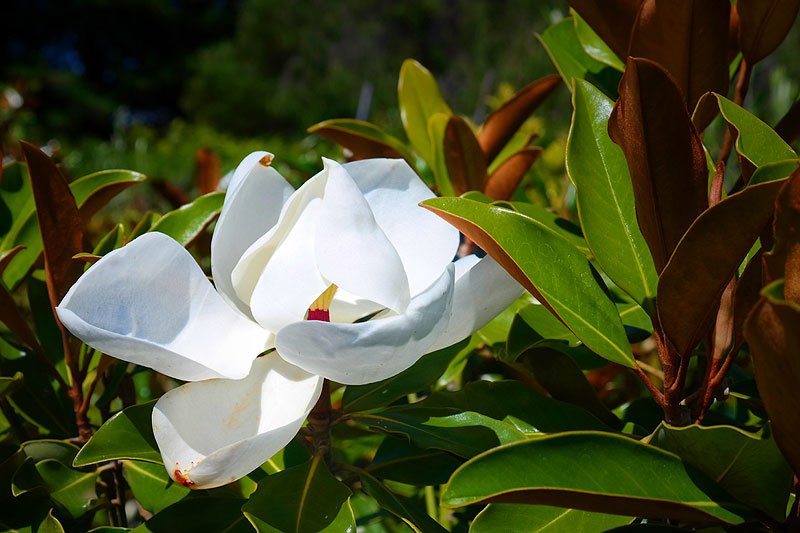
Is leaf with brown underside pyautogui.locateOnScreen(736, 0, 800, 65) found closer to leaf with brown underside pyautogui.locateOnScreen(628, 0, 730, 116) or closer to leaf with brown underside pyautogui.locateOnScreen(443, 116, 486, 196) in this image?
leaf with brown underside pyautogui.locateOnScreen(628, 0, 730, 116)

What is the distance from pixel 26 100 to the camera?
360cm

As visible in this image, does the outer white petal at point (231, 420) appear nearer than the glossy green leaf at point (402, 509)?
Yes

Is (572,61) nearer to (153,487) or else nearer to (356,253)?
(356,253)

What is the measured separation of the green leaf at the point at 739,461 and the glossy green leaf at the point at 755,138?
27cm

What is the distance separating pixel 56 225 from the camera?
86 centimetres

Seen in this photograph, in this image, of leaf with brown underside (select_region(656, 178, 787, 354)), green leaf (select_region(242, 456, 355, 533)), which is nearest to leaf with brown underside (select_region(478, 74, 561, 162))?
leaf with brown underside (select_region(656, 178, 787, 354))

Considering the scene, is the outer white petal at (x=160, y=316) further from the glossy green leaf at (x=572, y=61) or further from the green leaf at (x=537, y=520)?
the glossy green leaf at (x=572, y=61)

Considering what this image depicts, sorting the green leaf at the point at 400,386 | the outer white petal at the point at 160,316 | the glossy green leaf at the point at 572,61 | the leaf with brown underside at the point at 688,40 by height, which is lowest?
the green leaf at the point at 400,386

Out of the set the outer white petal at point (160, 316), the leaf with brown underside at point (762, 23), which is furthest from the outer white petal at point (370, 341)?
the leaf with brown underside at point (762, 23)

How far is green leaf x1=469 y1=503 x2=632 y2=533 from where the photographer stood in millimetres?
704

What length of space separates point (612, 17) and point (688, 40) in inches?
4.3

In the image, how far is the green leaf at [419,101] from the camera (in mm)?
1404

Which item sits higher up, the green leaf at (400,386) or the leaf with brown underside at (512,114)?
the leaf with brown underside at (512,114)

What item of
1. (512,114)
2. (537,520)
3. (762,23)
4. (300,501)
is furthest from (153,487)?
(762,23)
